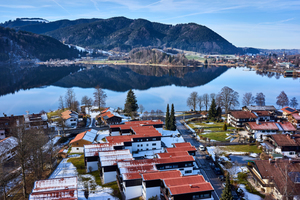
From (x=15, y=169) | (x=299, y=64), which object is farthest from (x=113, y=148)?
(x=299, y=64)

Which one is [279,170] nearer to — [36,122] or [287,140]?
[287,140]

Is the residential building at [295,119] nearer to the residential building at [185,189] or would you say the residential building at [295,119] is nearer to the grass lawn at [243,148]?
the grass lawn at [243,148]

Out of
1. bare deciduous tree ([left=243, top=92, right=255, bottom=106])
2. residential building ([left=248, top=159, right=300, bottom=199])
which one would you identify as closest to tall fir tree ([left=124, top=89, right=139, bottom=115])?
residential building ([left=248, top=159, right=300, bottom=199])

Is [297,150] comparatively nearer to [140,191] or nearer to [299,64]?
[140,191]

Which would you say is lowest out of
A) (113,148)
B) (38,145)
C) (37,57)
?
(113,148)

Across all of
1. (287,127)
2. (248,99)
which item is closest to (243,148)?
(287,127)

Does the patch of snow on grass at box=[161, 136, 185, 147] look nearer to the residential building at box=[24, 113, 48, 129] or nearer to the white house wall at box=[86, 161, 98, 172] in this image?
the white house wall at box=[86, 161, 98, 172]
